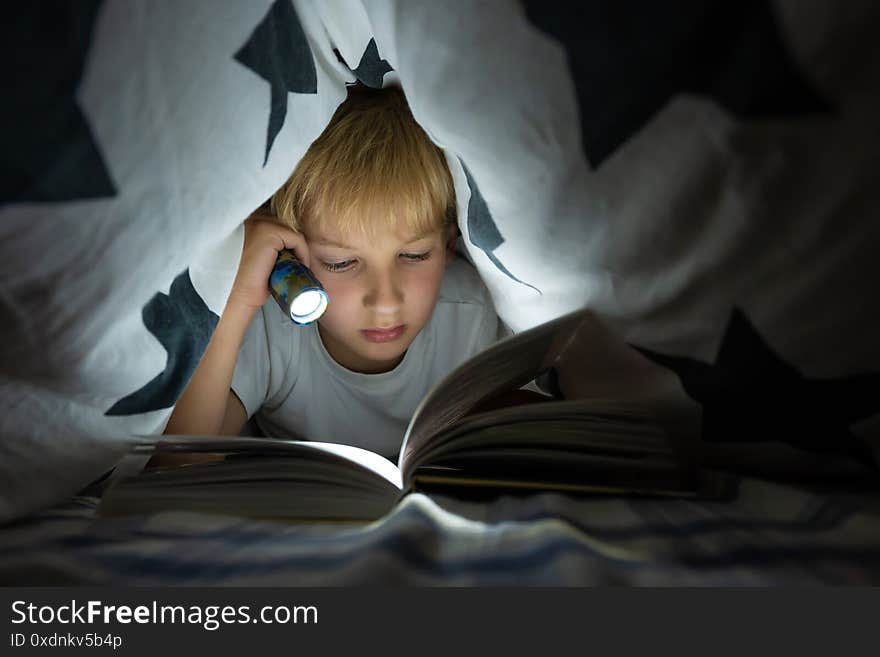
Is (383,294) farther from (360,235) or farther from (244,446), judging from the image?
(244,446)

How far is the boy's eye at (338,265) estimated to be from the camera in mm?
818

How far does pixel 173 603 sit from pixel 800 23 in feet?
1.35

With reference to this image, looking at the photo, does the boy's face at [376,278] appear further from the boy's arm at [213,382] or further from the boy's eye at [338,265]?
the boy's arm at [213,382]

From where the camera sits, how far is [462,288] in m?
0.99

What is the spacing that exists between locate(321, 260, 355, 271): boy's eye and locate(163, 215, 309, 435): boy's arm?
2cm

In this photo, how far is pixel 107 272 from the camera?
447 mm

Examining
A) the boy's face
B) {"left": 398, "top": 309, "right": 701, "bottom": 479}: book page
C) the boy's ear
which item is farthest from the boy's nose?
{"left": 398, "top": 309, "right": 701, "bottom": 479}: book page

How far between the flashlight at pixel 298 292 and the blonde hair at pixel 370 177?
69 mm

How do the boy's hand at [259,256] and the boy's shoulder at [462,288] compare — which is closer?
the boy's hand at [259,256]

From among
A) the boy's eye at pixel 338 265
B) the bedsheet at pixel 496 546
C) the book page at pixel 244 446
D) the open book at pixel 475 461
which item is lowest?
the bedsheet at pixel 496 546

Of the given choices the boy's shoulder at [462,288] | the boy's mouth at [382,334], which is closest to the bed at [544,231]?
the boy's mouth at [382,334]

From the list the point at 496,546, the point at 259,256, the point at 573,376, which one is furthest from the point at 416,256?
the point at 496,546

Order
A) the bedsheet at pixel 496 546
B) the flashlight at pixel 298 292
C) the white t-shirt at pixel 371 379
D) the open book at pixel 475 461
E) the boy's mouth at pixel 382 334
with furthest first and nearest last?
the white t-shirt at pixel 371 379 < the boy's mouth at pixel 382 334 < the flashlight at pixel 298 292 < the open book at pixel 475 461 < the bedsheet at pixel 496 546

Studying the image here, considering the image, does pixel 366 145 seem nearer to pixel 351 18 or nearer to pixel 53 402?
pixel 351 18
